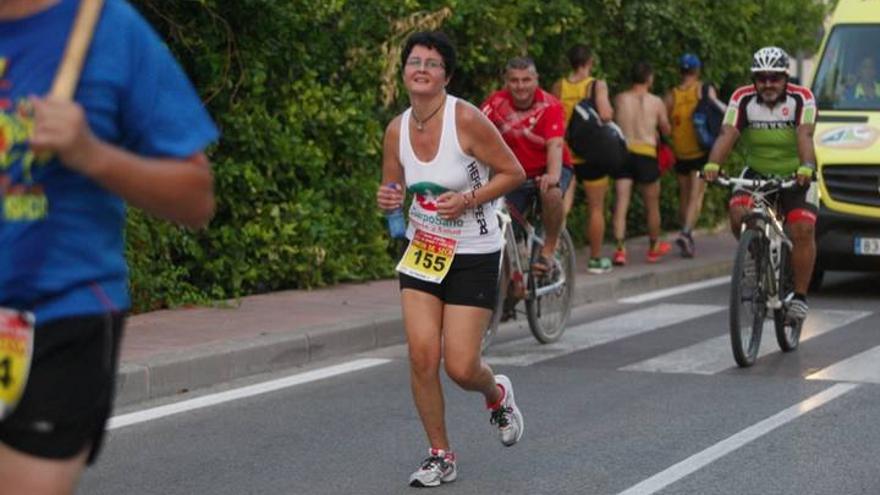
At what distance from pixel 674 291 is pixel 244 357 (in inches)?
Result: 227

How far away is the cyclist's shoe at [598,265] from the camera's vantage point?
14883 mm

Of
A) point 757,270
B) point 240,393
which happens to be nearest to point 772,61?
point 757,270

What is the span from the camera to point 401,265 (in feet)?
22.8

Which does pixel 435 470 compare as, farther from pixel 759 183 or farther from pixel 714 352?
pixel 714 352

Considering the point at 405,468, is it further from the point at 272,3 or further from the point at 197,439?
the point at 272,3

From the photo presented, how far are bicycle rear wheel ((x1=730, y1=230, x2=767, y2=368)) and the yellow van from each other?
3914 mm

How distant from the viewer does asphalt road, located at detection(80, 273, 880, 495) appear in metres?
6.99

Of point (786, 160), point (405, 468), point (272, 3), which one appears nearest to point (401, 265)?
point (405, 468)

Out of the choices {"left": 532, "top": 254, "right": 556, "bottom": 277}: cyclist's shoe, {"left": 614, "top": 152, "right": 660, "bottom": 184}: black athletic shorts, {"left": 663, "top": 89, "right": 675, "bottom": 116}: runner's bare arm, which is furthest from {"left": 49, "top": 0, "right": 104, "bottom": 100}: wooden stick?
{"left": 663, "top": 89, "right": 675, "bottom": 116}: runner's bare arm

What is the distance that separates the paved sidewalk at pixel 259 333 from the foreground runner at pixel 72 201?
18.1 feet

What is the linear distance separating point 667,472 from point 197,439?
6.83 ft

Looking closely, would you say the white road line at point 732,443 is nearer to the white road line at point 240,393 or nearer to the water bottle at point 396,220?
the water bottle at point 396,220

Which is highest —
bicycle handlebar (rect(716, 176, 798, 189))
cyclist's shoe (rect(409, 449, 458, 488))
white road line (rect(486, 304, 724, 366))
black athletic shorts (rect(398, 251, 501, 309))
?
black athletic shorts (rect(398, 251, 501, 309))

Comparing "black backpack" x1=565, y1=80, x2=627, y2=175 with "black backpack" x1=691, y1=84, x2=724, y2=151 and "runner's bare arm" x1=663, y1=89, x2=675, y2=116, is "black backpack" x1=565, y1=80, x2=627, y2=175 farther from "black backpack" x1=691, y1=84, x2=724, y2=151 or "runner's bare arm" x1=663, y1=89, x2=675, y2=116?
"runner's bare arm" x1=663, y1=89, x2=675, y2=116
